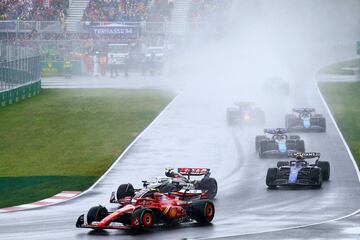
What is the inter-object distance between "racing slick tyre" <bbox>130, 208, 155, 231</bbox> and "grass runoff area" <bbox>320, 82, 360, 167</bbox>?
48.0ft

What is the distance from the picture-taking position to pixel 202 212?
1072 inches

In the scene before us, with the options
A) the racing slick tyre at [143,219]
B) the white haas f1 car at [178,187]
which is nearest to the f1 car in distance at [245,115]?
the white haas f1 car at [178,187]

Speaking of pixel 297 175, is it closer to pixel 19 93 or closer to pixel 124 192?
pixel 124 192

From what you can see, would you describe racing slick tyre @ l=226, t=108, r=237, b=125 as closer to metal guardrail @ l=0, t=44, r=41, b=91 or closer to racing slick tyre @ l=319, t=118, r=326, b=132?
racing slick tyre @ l=319, t=118, r=326, b=132

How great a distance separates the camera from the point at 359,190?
33094 mm

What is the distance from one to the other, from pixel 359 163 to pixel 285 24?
69300mm

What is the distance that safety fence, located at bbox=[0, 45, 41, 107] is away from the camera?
63.6 m

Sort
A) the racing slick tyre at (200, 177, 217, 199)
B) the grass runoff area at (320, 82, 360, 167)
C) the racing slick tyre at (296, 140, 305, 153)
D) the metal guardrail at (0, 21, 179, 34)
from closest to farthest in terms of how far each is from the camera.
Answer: the racing slick tyre at (200, 177, 217, 199)
the racing slick tyre at (296, 140, 305, 153)
the grass runoff area at (320, 82, 360, 167)
the metal guardrail at (0, 21, 179, 34)

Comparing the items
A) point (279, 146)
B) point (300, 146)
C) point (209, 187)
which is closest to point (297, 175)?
point (209, 187)

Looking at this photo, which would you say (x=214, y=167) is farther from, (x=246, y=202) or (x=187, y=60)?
(x=187, y=60)

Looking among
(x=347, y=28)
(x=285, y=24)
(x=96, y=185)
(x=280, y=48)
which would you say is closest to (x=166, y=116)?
(x=96, y=185)

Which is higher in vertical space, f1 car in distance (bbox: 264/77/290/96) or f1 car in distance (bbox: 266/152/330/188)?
f1 car in distance (bbox: 264/77/290/96)

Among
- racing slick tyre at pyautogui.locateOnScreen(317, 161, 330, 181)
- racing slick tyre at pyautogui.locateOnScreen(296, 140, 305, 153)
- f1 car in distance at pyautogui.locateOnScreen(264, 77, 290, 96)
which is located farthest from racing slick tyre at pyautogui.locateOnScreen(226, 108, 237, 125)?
racing slick tyre at pyautogui.locateOnScreen(317, 161, 330, 181)

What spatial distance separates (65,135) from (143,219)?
23.7 m
